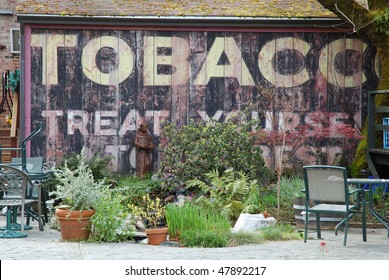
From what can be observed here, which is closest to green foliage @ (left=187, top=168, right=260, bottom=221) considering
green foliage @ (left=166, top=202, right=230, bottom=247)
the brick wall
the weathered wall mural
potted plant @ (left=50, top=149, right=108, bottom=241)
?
green foliage @ (left=166, top=202, right=230, bottom=247)

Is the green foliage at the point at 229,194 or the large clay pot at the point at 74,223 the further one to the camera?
the green foliage at the point at 229,194

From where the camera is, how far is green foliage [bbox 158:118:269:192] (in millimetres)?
13680

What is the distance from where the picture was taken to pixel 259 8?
16.1 meters

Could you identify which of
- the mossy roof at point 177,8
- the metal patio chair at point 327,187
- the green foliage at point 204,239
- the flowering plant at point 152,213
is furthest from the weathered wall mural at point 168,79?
the green foliage at point 204,239

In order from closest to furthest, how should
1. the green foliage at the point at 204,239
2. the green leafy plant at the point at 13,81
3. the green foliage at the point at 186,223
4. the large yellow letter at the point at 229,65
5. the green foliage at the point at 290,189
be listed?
the green foliage at the point at 204,239 → the green foliage at the point at 186,223 → the green foliage at the point at 290,189 → the large yellow letter at the point at 229,65 → the green leafy plant at the point at 13,81

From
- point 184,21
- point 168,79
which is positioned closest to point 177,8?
point 184,21

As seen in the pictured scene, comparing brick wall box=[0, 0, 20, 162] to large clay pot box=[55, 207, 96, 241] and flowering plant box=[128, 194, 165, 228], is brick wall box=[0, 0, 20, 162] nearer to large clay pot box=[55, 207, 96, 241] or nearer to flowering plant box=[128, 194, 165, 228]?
flowering plant box=[128, 194, 165, 228]

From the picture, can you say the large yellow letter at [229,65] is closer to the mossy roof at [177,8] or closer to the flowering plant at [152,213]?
the mossy roof at [177,8]

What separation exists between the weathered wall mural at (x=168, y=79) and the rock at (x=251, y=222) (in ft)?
15.0

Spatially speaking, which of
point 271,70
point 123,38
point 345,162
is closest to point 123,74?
point 123,38

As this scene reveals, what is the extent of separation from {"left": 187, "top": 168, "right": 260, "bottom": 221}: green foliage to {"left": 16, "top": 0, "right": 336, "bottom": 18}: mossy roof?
12.6 feet

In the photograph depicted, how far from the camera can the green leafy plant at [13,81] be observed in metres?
18.8

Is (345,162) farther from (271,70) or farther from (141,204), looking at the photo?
(141,204)

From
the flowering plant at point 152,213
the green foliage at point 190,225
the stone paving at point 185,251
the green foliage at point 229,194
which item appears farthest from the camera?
the green foliage at point 229,194
